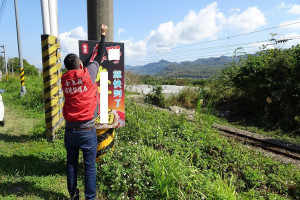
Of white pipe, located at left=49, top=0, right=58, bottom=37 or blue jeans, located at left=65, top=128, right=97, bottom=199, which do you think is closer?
blue jeans, located at left=65, top=128, right=97, bottom=199

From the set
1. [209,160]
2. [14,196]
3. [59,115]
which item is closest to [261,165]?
[209,160]

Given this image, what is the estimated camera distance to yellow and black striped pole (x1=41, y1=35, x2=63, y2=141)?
5125 mm

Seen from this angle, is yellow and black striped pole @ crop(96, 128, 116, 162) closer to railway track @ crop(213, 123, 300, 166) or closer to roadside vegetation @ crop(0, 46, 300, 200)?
roadside vegetation @ crop(0, 46, 300, 200)

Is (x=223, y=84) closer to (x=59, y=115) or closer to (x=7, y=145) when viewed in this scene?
(x=59, y=115)

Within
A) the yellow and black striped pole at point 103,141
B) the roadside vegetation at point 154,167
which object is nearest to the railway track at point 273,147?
the roadside vegetation at point 154,167

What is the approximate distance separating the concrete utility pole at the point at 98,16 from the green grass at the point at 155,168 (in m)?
1.97

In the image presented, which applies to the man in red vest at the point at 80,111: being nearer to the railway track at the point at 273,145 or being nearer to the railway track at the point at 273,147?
the railway track at the point at 273,147

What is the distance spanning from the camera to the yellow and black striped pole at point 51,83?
16.8ft

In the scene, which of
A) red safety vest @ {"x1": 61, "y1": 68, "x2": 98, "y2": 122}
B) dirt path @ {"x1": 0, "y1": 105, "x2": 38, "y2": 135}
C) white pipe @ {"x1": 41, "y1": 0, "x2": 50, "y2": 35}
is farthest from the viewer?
dirt path @ {"x1": 0, "y1": 105, "x2": 38, "y2": 135}

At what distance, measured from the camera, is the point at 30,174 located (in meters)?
3.50

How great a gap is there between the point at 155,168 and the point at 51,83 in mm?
3658

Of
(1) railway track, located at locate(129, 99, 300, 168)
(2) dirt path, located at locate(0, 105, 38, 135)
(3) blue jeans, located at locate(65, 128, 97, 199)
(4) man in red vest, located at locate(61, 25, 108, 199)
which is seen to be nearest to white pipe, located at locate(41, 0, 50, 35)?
(2) dirt path, located at locate(0, 105, 38, 135)

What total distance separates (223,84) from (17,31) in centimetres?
1218

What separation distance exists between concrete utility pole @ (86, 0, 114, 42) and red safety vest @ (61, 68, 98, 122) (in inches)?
46.5
